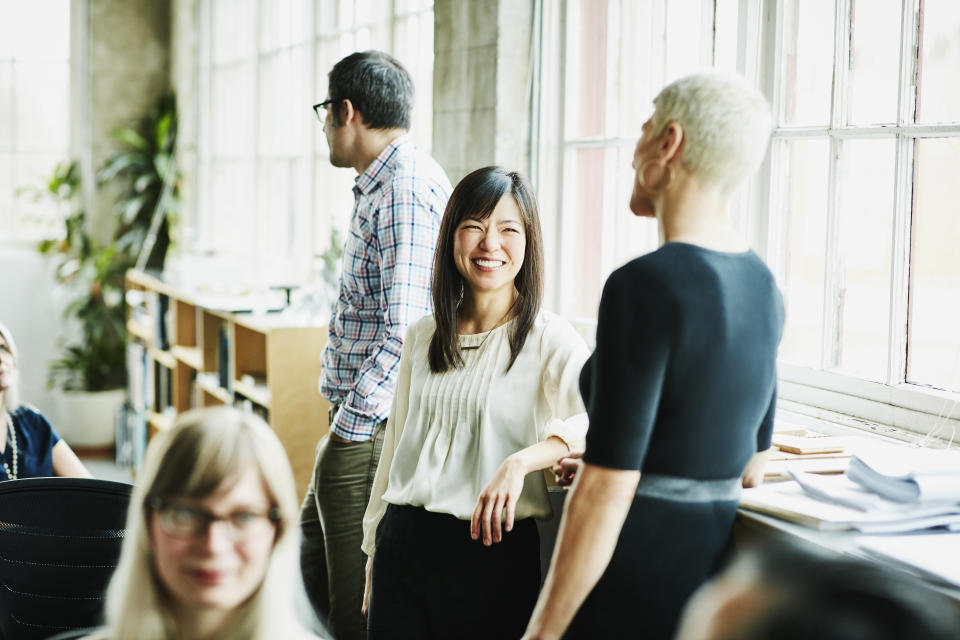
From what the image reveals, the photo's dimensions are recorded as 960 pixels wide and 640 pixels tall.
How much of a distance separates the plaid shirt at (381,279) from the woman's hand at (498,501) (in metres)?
Result: 0.77

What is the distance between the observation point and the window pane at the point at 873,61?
2135 millimetres

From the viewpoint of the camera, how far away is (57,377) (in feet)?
23.1

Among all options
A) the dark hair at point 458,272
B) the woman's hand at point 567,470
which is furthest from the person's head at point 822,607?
the dark hair at point 458,272

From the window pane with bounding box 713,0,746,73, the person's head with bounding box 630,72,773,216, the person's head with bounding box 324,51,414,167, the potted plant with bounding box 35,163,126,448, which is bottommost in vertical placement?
the potted plant with bounding box 35,163,126,448

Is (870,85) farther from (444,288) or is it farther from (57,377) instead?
(57,377)

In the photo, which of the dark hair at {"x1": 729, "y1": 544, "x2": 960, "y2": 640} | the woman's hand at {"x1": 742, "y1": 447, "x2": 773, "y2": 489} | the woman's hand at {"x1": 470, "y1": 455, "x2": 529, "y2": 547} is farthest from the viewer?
the woman's hand at {"x1": 470, "y1": 455, "x2": 529, "y2": 547}

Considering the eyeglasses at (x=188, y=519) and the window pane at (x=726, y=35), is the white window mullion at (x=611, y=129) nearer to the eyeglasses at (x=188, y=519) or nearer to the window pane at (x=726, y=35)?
the window pane at (x=726, y=35)

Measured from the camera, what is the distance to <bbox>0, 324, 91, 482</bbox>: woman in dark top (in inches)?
104

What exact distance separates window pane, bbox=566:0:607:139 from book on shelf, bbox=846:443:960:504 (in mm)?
1700

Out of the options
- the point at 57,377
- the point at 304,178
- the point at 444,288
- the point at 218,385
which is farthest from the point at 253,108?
the point at 444,288

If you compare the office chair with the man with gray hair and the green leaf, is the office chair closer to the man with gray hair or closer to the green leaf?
the man with gray hair

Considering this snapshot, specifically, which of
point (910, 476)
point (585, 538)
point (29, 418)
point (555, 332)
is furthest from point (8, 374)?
point (910, 476)

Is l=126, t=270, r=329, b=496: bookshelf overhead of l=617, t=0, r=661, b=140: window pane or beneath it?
beneath

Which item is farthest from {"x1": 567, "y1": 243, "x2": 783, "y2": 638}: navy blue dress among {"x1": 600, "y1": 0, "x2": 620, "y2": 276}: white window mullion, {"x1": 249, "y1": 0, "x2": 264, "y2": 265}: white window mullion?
{"x1": 249, "y1": 0, "x2": 264, "y2": 265}: white window mullion
